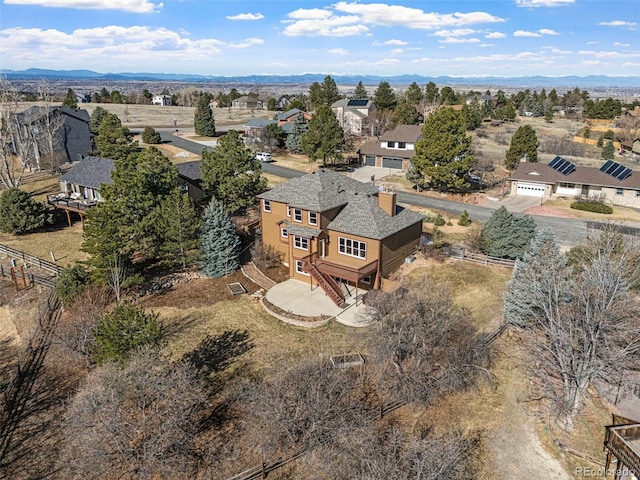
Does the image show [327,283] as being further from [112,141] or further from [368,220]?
[112,141]

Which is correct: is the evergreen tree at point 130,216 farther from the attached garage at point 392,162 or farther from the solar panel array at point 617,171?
the solar panel array at point 617,171

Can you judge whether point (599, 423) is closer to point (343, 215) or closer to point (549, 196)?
point (343, 215)

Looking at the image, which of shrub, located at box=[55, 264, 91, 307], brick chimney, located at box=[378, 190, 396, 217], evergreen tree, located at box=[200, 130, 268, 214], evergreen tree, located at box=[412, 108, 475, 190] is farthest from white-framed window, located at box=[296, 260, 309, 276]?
evergreen tree, located at box=[412, 108, 475, 190]

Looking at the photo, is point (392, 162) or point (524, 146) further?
point (392, 162)

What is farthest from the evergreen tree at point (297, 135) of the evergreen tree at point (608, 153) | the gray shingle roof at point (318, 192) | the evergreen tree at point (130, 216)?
the evergreen tree at point (608, 153)

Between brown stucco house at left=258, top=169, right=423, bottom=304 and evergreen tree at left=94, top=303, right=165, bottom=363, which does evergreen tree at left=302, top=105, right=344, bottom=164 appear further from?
evergreen tree at left=94, top=303, right=165, bottom=363

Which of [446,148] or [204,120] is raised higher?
[204,120]

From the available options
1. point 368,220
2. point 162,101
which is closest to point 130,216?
point 368,220
